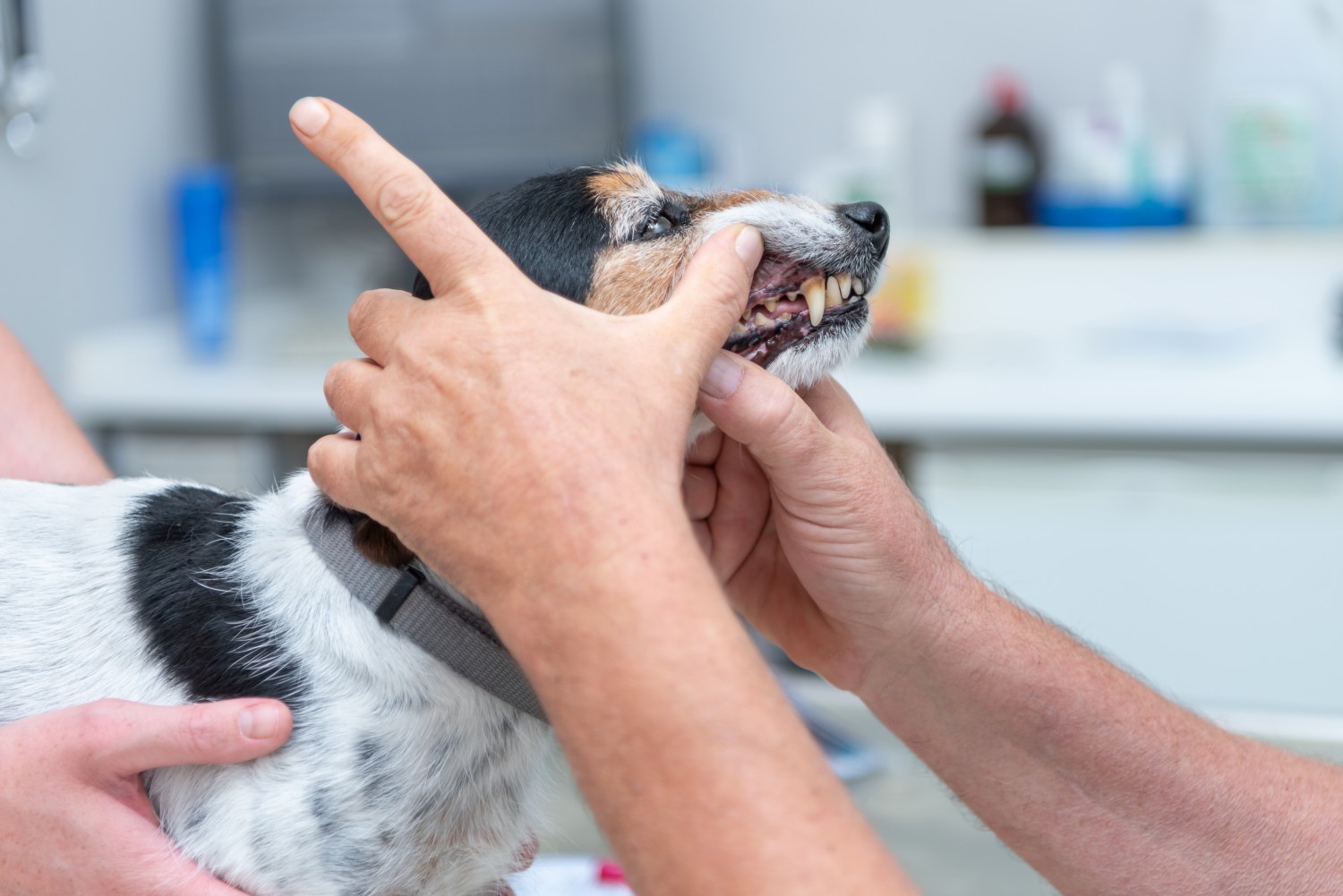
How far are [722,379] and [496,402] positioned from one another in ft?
0.78

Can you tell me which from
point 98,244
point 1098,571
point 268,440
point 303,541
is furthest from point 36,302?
point 1098,571

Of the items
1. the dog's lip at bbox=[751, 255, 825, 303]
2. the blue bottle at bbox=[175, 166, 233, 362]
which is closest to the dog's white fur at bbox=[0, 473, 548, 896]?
the dog's lip at bbox=[751, 255, 825, 303]

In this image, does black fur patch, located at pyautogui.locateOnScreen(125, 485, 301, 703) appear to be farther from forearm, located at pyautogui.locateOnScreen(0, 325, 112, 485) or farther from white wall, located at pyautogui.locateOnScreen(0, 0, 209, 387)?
white wall, located at pyautogui.locateOnScreen(0, 0, 209, 387)

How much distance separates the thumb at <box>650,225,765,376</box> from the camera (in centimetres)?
74

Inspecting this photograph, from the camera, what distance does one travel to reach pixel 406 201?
0.74 m

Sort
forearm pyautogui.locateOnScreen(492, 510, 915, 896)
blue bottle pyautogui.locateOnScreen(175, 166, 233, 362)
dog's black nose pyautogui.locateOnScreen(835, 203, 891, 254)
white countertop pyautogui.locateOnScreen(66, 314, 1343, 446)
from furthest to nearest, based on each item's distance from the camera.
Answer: blue bottle pyautogui.locateOnScreen(175, 166, 233, 362) < white countertop pyautogui.locateOnScreen(66, 314, 1343, 446) < dog's black nose pyautogui.locateOnScreen(835, 203, 891, 254) < forearm pyautogui.locateOnScreen(492, 510, 915, 896)

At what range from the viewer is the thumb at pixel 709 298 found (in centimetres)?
74

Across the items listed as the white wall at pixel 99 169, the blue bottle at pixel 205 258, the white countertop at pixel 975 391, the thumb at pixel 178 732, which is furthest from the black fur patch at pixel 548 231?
Result: the blue bottle at pixel 205 258

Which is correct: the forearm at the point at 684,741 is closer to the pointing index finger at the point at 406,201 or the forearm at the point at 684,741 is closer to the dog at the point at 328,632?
the pointing index finger at the point at 406,201

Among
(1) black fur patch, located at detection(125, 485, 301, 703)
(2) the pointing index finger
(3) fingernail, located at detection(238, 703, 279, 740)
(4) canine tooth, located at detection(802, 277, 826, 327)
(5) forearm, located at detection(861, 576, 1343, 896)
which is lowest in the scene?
(5) forearm, located at detection(861, 576, 1343, 896)

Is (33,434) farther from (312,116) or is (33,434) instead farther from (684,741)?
(684,741)

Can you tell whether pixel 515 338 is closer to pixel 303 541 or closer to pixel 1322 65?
pixel 303 541

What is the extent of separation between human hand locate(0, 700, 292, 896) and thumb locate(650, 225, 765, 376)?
39cm

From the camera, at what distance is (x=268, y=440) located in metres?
2.35
